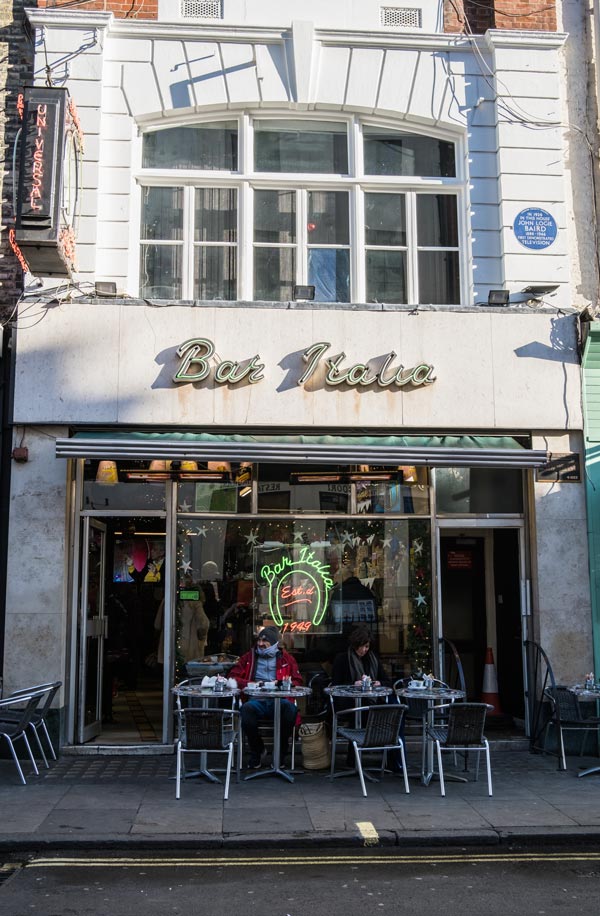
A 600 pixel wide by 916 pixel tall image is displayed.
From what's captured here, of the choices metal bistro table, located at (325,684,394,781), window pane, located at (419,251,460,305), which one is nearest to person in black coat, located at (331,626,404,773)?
metal bistro table, located at (325,684,394,781)

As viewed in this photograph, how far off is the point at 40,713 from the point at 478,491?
5.78 m

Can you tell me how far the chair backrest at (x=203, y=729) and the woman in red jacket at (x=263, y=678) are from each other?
3.30 ft

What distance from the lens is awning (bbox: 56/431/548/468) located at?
10.4 meters

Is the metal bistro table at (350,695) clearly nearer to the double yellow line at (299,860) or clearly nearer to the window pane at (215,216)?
the double yellow line at (299,860)

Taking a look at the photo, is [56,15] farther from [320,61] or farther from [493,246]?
[493,246]

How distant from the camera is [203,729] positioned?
8.98 metres

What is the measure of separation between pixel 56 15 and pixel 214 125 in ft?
7.58

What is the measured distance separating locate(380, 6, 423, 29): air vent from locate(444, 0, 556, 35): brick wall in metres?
0.38

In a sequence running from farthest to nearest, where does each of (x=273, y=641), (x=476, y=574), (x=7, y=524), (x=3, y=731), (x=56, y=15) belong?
1. (x=476, y=574)
2. (x=56, y=15)
3. (x=7, y=524)
4. (x=273, y=641)
5. (x=3, y=731)

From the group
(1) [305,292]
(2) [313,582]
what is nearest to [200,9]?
(1) [305,292]

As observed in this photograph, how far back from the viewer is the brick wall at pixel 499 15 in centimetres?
1261

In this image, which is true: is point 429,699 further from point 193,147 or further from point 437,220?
point 193,147

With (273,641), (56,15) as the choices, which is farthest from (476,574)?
(56,15)

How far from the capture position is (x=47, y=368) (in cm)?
1116
